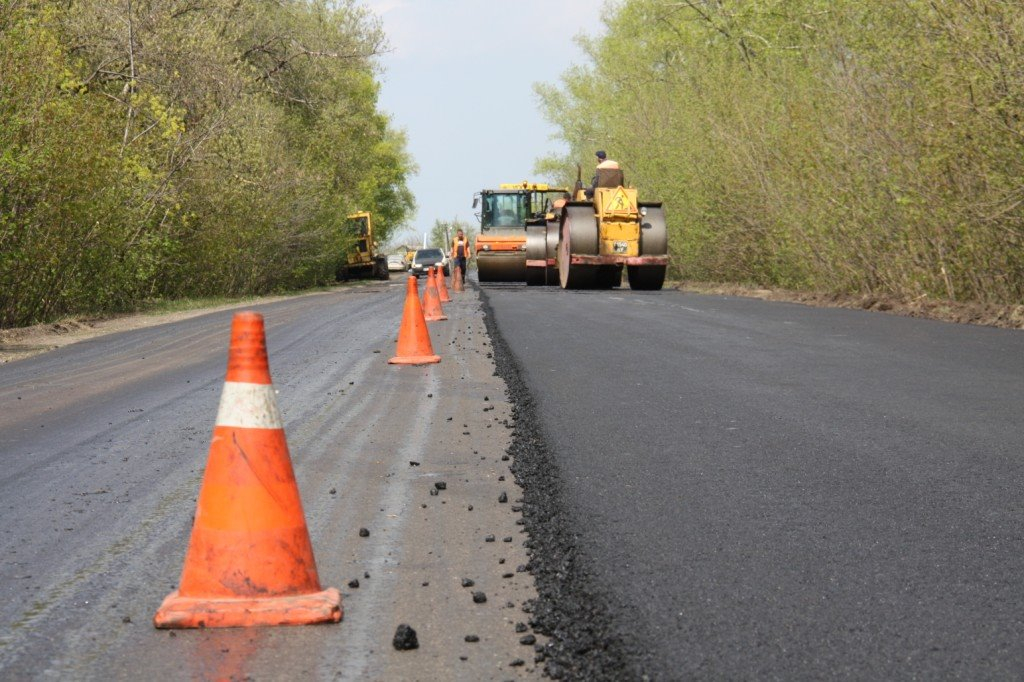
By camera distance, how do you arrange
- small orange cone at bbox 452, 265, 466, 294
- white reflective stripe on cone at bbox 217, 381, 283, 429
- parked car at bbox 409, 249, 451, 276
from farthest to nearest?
parked car at bbox 409, 249, 451, 276, small orange cone at bbox 452, 265, 466, 294, white reflective stripe on cone at bbox 217, 381, 283, 429

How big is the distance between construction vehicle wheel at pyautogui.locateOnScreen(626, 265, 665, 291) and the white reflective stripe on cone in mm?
24106

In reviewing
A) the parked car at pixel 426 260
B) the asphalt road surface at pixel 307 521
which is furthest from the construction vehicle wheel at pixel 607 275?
the parked car at pixel 426 260

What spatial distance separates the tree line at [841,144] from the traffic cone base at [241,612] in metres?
13.3

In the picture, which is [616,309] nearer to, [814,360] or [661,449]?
[814,360]

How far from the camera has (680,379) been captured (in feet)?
33.8

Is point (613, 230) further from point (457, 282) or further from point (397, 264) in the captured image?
point (397, 264)

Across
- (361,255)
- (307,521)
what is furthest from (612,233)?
(361,255)

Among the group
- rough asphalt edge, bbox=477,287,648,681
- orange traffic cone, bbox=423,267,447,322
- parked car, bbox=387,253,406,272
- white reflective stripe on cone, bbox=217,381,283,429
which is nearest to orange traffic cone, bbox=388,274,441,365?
rough asphalt edge, bbox=477,287,648,681

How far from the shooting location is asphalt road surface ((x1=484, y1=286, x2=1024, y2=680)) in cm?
371

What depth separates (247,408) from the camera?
4230 mm

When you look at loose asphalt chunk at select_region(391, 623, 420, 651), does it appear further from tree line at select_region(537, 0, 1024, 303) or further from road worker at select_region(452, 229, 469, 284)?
road worker at select_region(452, 229, 469, 284)

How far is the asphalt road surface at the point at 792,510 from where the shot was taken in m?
3.71

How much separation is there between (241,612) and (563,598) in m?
1.02

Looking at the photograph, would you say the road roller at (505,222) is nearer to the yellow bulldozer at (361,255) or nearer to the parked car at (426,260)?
the yellow bulldozer at (361,255)
